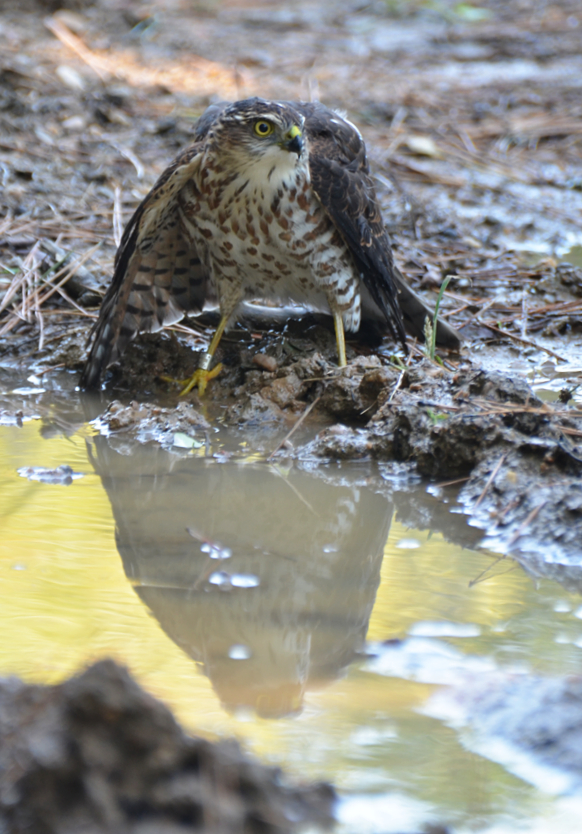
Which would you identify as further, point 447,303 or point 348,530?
point 447,303

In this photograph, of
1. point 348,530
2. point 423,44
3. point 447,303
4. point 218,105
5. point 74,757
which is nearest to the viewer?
point 74,757

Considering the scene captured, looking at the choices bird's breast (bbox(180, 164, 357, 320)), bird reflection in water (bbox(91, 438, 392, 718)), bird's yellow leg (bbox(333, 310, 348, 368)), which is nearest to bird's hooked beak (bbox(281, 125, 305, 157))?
bird's breast (bbox(180, 164, 357, 320))

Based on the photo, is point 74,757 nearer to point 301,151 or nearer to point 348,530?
point 348,530

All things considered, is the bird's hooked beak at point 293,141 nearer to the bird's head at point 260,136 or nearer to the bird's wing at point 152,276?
the bird's head at point 260,136

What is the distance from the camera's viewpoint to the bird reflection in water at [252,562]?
1780 mm

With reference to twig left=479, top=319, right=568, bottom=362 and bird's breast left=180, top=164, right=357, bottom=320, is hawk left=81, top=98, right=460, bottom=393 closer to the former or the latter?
→ bird's breast left=180, top=164, right=357, bottom=320

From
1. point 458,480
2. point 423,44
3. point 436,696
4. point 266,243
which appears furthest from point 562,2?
point 436,696

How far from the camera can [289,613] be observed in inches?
78.3

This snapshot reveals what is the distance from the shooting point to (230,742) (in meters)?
1.25

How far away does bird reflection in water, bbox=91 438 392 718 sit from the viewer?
5.84ft

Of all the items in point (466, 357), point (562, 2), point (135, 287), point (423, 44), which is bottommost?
point (466, 357)

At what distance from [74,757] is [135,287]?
9.80ft

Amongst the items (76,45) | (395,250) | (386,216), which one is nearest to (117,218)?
(395,250)

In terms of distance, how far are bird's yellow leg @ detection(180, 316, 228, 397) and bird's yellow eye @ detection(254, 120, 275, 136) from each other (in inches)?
37.0
